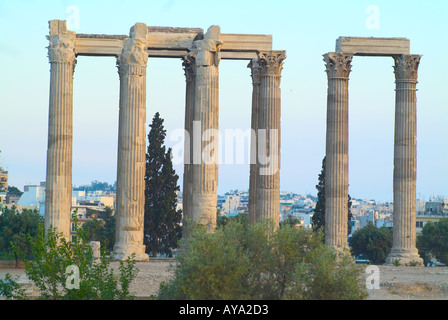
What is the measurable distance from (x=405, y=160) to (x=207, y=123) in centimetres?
1327

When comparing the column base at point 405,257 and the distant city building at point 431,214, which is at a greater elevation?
the distant city building at point 431,214

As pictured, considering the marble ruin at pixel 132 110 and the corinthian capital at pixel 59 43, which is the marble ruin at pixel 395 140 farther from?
the corinthian capital at pixel 59 43

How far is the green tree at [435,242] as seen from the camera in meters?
94.8

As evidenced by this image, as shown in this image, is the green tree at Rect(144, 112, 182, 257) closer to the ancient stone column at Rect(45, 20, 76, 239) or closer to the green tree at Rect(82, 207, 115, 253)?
the green tree at Rect(82, 207, 115, 253)

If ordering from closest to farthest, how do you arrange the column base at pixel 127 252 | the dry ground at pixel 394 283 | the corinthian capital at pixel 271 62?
the dry ground at pixel 394 283 → the column base at pixel 127 252 → the corinthian capital at pixel 271 62

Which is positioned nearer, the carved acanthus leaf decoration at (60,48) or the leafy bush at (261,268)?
the leafy bush at (261,268)

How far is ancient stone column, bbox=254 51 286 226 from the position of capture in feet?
176

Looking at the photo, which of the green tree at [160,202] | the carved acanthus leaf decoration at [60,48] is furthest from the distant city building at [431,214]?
the carved acanthus leaf decoration at [60,48]

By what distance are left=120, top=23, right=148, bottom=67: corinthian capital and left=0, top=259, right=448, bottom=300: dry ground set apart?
10.4 meters

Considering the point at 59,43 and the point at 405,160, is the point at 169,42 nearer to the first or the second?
the point at 59,43

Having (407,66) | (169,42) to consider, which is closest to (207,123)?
(169,42)

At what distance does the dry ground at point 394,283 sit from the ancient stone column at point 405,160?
483cm

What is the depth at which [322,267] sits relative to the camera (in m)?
35.7

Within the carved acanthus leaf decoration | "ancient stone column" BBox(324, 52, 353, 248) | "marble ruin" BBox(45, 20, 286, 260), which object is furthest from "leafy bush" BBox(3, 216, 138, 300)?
"ancient stone column" BBox(324, 52, 353, 248)
